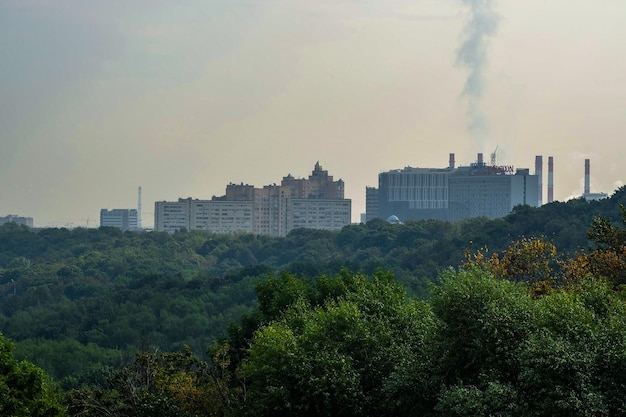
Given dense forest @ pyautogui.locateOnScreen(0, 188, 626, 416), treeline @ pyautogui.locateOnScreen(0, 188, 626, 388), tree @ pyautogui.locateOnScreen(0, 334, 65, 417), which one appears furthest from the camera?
treeline @ pyautogui.locateOnScreen(0, 188, 626, 388)

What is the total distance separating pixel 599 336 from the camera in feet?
78.8

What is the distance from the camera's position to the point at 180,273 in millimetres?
119250

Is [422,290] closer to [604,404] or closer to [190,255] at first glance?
[604,404]

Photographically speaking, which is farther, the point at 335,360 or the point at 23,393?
the point at 23,393

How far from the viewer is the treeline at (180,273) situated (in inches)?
3314

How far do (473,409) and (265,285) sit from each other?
2065cm

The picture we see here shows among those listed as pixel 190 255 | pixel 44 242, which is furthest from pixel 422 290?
pixel 44 242

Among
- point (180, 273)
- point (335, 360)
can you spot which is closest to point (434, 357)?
point (335, 360)

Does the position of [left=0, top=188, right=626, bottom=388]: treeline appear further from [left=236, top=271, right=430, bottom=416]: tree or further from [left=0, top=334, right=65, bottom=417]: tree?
[left=0, top=334, right=65, bottom=417]: tree

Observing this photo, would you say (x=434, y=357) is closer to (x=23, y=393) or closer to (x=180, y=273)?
(x=23, y=393)

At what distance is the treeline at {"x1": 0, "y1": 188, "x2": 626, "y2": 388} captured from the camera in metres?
84.2

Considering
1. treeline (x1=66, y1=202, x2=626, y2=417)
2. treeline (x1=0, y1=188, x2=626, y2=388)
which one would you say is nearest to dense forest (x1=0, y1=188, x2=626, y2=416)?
treeline (x1=66, y1=202, x2=626, y2=417)

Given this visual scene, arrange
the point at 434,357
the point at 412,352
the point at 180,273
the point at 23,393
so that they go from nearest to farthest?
the point at 434,357, the point at 412,352, the point at 23,393, the point at 180,273

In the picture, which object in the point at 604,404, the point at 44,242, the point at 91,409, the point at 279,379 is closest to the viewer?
the point at 604,404
